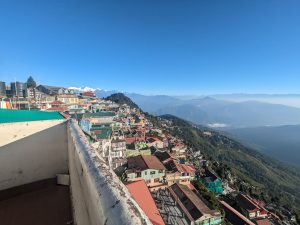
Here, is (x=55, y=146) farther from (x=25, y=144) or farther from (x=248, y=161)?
(x=248, y=161)

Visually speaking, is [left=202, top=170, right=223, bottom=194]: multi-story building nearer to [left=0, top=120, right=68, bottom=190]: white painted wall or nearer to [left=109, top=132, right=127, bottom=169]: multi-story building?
[left=109, top=132, right=127, bottom=169]: multi-story building

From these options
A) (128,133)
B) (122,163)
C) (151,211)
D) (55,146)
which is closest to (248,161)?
(128,133)

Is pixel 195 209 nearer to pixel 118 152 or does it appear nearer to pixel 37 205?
pixel 118 152

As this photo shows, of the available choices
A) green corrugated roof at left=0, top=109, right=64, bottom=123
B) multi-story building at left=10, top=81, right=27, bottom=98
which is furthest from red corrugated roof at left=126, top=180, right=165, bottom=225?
multi-story building at left=10, top=81, right=27, bottom=98

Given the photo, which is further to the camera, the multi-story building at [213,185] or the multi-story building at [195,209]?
the multi-story building at [213,185]

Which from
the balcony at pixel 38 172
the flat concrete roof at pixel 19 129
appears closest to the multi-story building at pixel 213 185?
the balcony at pixel 38 172

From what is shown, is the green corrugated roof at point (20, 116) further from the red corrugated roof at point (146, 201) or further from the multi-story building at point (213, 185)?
the multi-story building at point (213, 185)
